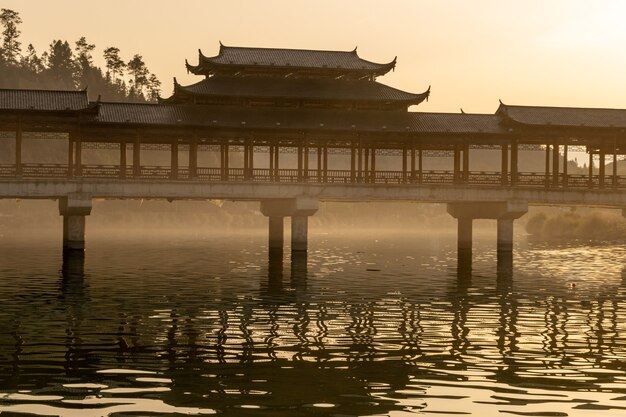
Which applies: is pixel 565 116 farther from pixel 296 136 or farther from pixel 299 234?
pixel 299 234

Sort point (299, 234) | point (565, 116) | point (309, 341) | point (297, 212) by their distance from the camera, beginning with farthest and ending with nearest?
point (565, 116), point (299, 234), point (297, 212), point (309, 341)

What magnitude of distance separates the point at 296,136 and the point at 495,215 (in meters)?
15.6

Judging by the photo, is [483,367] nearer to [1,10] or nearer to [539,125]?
[539,125]

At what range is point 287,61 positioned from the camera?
238 ft

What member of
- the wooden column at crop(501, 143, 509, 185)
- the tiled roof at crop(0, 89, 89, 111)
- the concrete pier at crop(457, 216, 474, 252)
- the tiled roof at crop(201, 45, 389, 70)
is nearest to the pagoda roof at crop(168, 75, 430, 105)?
the tiled roof at crop(201, 45, 389, 70)

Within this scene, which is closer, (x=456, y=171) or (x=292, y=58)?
(x=456, y=171)

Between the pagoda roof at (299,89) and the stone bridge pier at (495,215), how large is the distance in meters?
9.30

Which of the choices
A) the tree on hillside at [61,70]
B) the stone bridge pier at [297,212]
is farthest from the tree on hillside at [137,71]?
the stone bridge pier at [297,212]

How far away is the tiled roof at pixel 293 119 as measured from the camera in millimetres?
63438

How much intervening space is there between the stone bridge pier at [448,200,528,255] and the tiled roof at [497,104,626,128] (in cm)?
607

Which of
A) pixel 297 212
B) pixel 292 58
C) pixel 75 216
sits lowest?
pixel 75 216

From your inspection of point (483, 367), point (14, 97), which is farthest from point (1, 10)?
point (483, 367)

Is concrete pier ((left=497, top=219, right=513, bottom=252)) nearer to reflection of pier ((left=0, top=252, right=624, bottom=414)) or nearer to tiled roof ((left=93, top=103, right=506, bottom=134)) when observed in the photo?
tiled roof ((left=93, top=103, right=506, bottom=134))

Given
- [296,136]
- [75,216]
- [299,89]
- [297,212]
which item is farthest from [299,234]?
[75,216]
